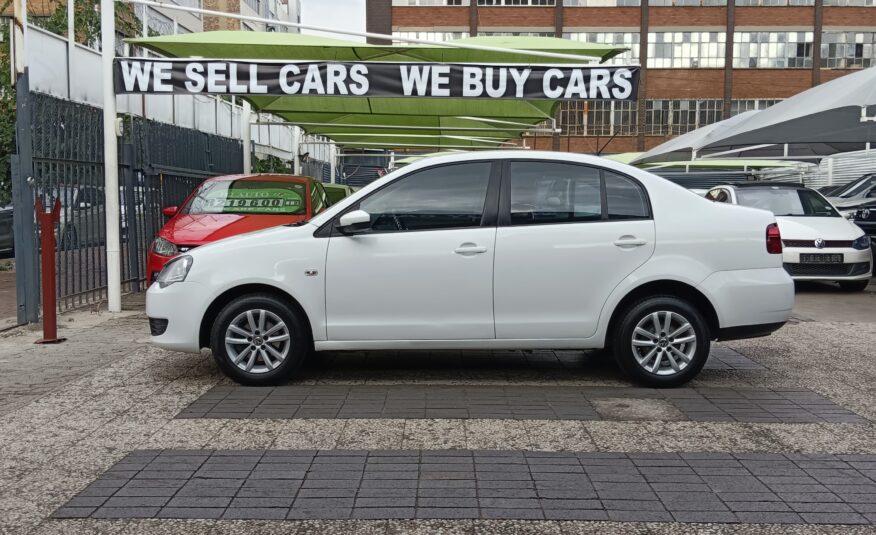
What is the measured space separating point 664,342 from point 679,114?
48.9 metres

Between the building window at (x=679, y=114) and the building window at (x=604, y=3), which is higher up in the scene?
the building window at (x=604, y=3)

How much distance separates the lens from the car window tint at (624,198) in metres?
6.44

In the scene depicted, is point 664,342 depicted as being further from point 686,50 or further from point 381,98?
point 686,50

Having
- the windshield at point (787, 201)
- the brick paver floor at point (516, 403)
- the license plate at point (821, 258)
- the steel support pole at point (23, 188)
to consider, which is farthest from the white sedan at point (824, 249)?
the steel support pole at point (23, 188)

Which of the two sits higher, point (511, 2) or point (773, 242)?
point (511, 2)

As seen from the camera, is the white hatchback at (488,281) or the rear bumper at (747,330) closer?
the white hatchback at (488,281)

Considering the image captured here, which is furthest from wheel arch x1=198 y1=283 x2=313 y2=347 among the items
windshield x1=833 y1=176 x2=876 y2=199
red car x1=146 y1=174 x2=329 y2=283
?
windshield x1=833 y1=176 x2=876 y2=199

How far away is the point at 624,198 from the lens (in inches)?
255

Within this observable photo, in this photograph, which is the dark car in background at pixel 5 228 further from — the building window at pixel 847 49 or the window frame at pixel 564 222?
the building window at pixel 847 49

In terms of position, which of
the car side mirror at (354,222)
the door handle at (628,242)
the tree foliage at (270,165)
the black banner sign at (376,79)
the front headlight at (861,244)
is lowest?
the front headlight at (861,244)

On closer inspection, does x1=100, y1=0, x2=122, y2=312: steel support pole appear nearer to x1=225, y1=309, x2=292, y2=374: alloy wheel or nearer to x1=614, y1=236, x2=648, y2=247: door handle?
x1=225, y1=309, x2=292, y2=374: alloy wheel

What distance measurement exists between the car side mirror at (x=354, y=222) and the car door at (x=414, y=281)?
42 millimetres

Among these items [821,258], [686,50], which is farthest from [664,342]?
[686,50]

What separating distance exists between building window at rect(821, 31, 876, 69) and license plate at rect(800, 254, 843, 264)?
146ft
